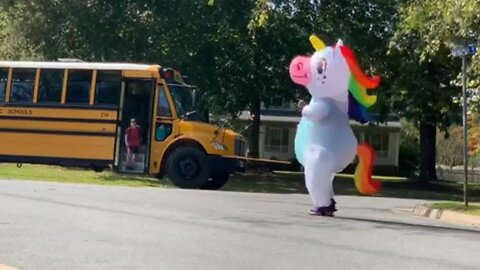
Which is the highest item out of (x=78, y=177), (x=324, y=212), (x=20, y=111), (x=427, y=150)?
(x=427, y=150)

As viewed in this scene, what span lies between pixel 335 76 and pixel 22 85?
1050 centimetres

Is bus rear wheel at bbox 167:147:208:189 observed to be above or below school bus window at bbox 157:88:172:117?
below

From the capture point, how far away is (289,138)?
186 ft

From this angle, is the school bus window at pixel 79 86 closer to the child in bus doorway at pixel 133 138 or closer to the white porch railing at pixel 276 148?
the child in bus doorway at pixel 133 138

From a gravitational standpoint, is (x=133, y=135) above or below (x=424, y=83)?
below

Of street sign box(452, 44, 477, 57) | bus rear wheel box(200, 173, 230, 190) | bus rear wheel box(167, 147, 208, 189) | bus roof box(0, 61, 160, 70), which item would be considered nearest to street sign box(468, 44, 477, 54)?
street sign box(452, 44, 477, 57)

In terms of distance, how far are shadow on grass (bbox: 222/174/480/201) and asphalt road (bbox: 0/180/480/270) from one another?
9769 mm

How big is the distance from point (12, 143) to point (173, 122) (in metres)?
4.42

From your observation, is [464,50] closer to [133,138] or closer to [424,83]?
[133,138]

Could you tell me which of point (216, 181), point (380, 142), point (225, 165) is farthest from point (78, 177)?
point (380, 142)

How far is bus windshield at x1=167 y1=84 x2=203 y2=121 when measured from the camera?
70.5 ft

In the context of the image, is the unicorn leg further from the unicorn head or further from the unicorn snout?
the unicorn snout

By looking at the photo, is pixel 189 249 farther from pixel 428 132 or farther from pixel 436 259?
pixel 428 132

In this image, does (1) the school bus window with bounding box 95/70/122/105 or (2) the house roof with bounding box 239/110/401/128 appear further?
(2) the house roof with bounding box 239/110/401/128
